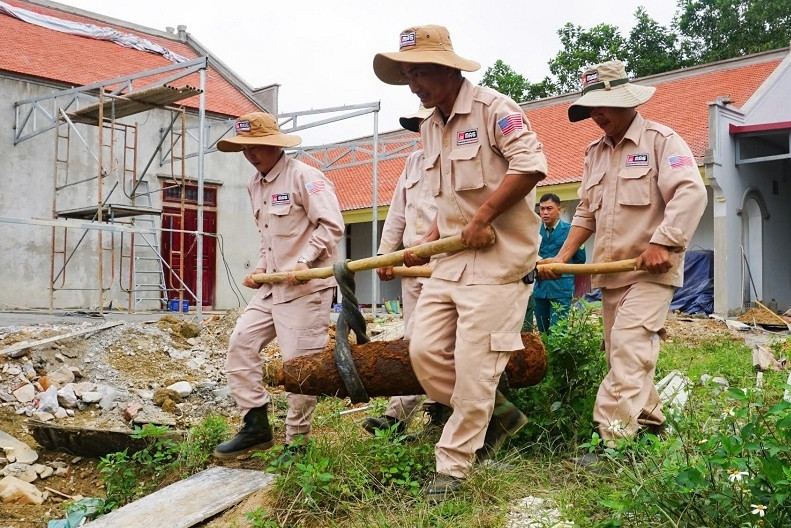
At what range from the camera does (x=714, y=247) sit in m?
16.0

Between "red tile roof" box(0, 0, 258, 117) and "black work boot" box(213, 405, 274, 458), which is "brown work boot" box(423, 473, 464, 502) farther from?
"red tile roof" box(0, 0, 258, 117)

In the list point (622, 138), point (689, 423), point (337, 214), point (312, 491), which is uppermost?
point (622, 138)

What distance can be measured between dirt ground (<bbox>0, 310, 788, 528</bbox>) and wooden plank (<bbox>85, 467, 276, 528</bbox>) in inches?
4.6

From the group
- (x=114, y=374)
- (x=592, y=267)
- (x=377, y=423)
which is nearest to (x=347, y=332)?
(x=377, y=423)

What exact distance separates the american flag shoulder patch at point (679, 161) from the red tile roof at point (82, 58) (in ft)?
45.0

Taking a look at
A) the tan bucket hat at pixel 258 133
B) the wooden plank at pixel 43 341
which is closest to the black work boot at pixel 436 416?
the tan bucket hat at pixel 258 133

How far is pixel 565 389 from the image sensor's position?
447 cm

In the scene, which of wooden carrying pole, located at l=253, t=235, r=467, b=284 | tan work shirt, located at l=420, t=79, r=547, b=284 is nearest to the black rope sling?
wooden carrying pole, located at l=253, t=235, r=467, b=284

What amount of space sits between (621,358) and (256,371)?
2078mm


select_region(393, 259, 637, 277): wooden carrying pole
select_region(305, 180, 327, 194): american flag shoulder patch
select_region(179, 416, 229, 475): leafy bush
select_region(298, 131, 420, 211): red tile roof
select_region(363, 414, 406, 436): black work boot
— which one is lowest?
select_region(179, 416, 229, 475): leafy bush

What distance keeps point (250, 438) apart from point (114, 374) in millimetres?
4040

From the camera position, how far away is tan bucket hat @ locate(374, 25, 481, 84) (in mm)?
3475

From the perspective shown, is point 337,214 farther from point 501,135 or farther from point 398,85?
point 501,135

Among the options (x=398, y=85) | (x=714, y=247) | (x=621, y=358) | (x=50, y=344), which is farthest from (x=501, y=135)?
(x=714, y=247)
